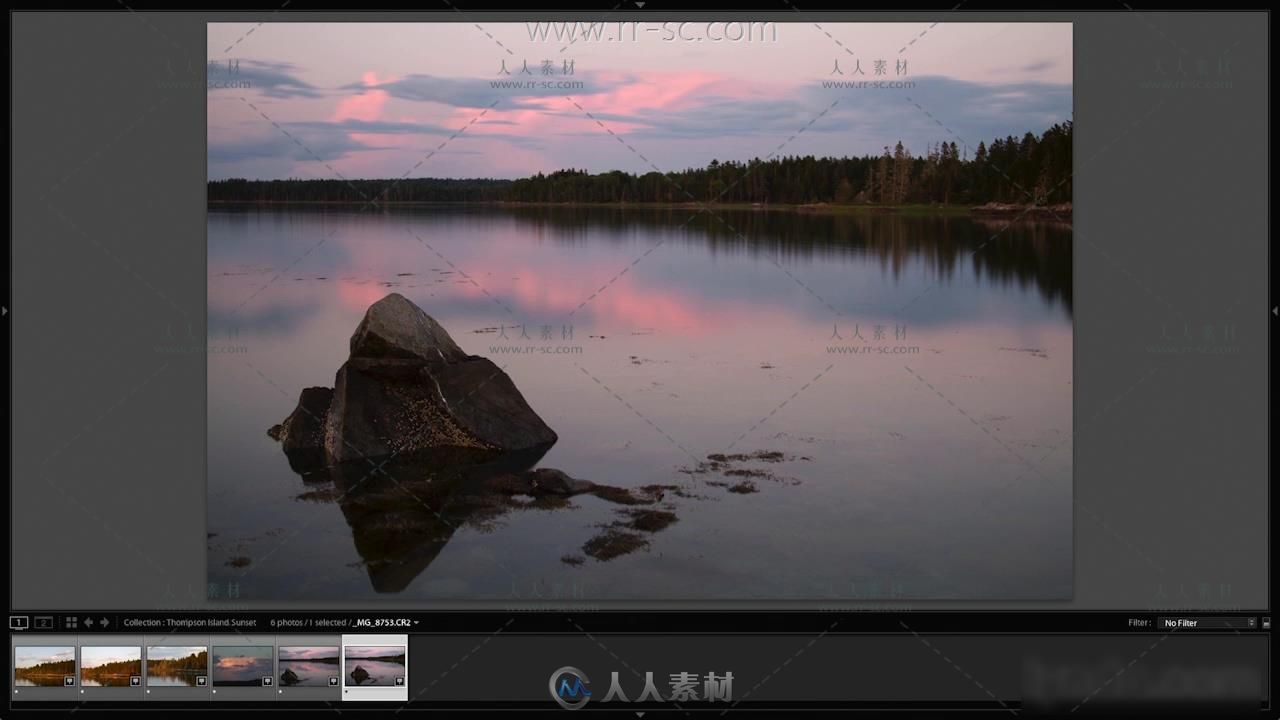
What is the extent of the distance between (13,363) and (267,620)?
2.86m

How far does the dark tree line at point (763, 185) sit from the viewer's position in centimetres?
1222

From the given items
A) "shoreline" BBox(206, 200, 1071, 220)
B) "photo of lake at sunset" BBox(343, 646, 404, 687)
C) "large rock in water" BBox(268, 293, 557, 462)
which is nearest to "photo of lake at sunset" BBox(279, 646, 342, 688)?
"photo of lake at sunset" BBox(343, 646, 404, 687)

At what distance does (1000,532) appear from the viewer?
34.3 ft

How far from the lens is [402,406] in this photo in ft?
42.3

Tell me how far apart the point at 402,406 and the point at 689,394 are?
133 inches

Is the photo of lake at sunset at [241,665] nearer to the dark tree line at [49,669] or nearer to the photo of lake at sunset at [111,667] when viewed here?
the photo of lake at sunset at [111,667]

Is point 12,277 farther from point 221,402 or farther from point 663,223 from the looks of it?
point 663,223

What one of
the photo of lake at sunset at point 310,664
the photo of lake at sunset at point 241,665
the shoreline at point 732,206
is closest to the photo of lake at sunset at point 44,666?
the photo of lake at sunset at point 241,665

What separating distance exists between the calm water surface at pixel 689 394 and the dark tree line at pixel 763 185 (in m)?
0.29

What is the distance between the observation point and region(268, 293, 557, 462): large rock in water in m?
12.7

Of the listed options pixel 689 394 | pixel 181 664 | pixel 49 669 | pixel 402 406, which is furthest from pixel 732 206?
pixel 49 669

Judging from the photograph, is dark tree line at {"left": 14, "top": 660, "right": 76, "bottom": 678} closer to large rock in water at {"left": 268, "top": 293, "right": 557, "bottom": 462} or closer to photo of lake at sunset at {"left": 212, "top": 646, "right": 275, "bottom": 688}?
photo of lake at sunset at {"left": 212, "top": 646, "right": 275, "bottom": 688}

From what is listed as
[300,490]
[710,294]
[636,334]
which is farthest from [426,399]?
[710,294]

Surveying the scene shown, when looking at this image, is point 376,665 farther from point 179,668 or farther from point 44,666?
point 44,666
